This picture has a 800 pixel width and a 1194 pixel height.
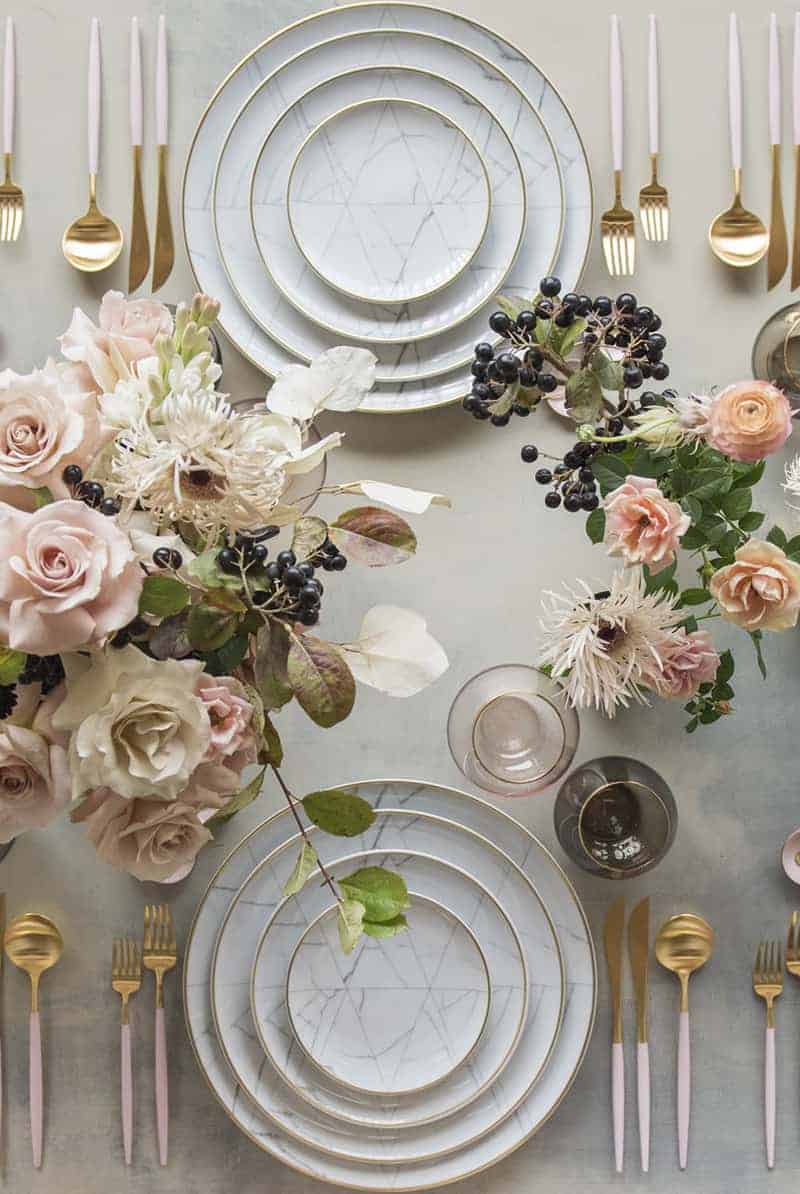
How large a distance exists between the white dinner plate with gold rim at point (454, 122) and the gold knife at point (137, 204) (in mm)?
87

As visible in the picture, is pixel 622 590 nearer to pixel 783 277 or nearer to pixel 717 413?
pixel 717 413

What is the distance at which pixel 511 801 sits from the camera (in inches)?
49.0

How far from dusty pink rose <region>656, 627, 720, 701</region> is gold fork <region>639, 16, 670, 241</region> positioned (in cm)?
44

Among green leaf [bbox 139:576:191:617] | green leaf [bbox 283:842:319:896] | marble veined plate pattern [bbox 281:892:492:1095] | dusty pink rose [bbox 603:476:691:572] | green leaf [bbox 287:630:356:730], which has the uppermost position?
dusty pink rose [bbox 603:476:691:572]

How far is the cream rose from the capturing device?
719 millimetres

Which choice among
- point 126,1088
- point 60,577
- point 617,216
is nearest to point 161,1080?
point 126,1088

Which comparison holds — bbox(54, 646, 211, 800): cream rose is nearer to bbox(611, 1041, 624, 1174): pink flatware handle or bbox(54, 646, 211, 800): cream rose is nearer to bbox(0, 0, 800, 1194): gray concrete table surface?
bbox(0, 0, 800, 1194): gray concrete table surface

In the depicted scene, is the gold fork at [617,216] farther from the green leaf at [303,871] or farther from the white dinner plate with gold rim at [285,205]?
the green leaf at [303,871]

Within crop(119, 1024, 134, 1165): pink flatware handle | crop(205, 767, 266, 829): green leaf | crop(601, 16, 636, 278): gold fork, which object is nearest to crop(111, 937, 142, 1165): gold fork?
crop(119, 1024, 134, 1165): pink flatware handle

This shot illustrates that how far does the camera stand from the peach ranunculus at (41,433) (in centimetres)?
73

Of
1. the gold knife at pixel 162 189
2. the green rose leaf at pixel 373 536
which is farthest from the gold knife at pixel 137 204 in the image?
the green rose leaf at pixel 373 536

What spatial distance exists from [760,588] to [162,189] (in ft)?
2.34

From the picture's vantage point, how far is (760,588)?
3.05 feet

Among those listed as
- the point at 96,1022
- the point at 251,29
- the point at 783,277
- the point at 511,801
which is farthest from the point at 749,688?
the point at 251,29
